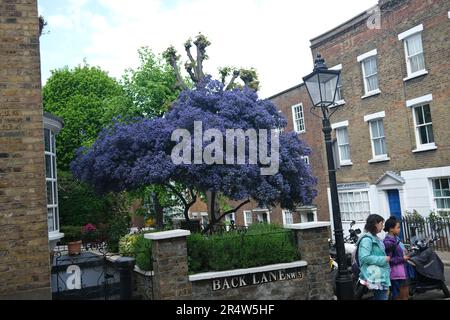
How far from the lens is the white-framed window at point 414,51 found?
18.3 m

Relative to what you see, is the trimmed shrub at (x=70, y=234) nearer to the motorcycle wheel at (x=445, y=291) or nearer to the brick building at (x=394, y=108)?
the brick building at (x=394, y=108)

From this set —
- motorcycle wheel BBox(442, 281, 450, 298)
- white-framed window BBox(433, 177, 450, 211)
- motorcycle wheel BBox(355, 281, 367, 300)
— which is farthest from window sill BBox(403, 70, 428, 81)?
motorcycle wheel BBox(355, 281, 367, 300)

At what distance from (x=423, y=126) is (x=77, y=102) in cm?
2175

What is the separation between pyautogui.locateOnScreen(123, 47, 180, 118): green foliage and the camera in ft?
76.2

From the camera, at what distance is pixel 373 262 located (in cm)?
620

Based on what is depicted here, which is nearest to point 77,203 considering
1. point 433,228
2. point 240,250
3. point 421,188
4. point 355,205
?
point 355,205

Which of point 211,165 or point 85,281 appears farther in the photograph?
point 85,281

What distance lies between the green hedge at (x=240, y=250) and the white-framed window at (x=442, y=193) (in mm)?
11336

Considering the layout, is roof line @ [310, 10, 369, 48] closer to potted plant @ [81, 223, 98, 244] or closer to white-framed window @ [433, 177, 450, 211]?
white-framed window @ [433, 177, 450, 211]

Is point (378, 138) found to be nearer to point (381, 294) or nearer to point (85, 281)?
point (85, 281)

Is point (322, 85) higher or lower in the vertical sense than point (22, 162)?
higher

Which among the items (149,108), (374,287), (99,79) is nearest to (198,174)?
(374,287)
